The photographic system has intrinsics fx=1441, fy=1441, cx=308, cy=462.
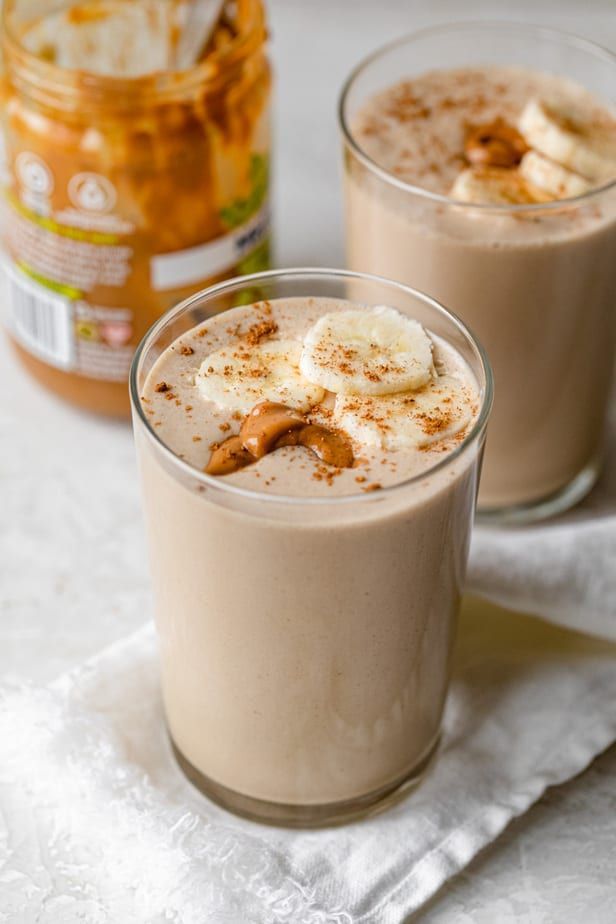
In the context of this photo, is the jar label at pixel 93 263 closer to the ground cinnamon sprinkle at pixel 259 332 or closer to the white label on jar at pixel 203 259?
the white label on jar at pixel 203 259

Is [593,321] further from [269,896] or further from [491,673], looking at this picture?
[269,896]

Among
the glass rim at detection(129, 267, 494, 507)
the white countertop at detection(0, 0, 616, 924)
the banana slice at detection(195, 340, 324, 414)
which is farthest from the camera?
the white countertop at detection(0, 0, 616, 924)

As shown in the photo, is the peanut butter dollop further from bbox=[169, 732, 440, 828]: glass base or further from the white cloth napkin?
bbox=[169, 732, 440, 828]: glass base

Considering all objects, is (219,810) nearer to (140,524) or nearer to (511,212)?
(140,524)

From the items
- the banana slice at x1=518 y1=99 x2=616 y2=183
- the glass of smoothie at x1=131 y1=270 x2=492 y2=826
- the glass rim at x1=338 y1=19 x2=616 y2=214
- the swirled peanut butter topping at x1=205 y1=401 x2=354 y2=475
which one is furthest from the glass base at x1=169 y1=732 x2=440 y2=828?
the banana slice at x1=518 y1=99 x2=616 y2=183

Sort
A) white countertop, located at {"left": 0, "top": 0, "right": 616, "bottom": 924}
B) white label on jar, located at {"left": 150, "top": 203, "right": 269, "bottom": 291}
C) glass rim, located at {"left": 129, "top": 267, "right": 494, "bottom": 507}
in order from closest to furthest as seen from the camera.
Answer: glass rim, located at {"left": 129, "top": 267, "right": 494, "bottom": 507} → white countertop, located at {"left": 0, "top": 0, "right": 616, "bottom": 924} → white label on jar, located at {"left": 150, "top": 203, "right": 269, "bottom": 291}

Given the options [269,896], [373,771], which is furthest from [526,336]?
[269,896]

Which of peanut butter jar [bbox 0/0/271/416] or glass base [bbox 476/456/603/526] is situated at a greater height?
peanut butter jar [bbox 0/0/271/416]

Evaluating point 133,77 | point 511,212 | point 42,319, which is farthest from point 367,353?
point 42,319
